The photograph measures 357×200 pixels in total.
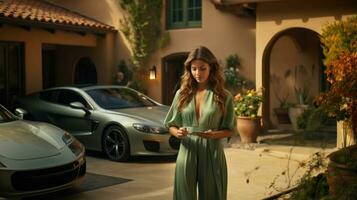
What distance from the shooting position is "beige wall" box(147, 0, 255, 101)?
14023 mm

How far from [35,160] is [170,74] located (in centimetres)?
997

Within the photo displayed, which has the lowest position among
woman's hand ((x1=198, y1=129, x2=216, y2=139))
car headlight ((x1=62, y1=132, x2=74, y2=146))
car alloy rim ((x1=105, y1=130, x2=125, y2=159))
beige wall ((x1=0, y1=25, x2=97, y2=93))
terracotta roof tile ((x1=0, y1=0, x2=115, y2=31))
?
car alloy rim ((x1=105, y1=130, x2=125, y2=159))

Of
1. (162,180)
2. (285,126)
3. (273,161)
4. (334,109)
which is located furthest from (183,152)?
(285,126)

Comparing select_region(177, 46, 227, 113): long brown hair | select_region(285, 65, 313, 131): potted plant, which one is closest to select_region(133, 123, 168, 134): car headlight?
select_region(177, 46, 227, 113): long brown hair

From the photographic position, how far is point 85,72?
1669cm

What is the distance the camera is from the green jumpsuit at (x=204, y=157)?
3955mm

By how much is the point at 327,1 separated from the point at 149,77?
6024 mm

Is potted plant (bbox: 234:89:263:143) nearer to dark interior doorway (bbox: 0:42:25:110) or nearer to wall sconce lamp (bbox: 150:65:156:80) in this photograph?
wall sconce lamp (bbox: 150:65:156:80)

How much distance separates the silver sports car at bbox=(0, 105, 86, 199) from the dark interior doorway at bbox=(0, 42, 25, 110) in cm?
640

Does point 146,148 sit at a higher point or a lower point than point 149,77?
lower

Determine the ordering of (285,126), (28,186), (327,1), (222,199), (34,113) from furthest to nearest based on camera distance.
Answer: (285,126), (327,1), (34,113), (28,186), (222,199)

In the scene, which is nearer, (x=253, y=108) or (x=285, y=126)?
(x=253, y=108)

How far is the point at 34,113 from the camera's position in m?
10.5

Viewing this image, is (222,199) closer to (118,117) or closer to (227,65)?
(118,117)
